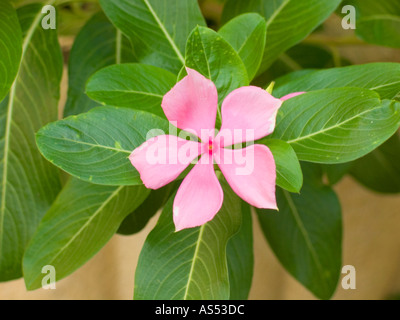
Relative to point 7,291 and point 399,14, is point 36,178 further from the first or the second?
point 399,14

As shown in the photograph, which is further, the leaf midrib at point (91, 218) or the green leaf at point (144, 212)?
the green leaf at point (144, 212)

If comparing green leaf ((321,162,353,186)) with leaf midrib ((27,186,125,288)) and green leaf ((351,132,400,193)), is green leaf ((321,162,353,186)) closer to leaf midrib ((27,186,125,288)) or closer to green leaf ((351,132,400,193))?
green leaf ((351,132,400,193))

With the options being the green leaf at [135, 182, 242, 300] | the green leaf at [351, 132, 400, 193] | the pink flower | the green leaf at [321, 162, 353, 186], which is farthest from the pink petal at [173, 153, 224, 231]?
the green leaf at [351, 132, 400, 193]

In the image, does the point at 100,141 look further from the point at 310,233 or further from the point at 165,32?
the point at 310,233

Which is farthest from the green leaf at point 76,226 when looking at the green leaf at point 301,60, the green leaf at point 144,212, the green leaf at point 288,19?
the green leaf at point 301,60

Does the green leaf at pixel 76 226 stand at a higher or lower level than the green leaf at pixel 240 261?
higher

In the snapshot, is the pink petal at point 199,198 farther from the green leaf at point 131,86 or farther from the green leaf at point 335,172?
the green leaf at point 335,172
